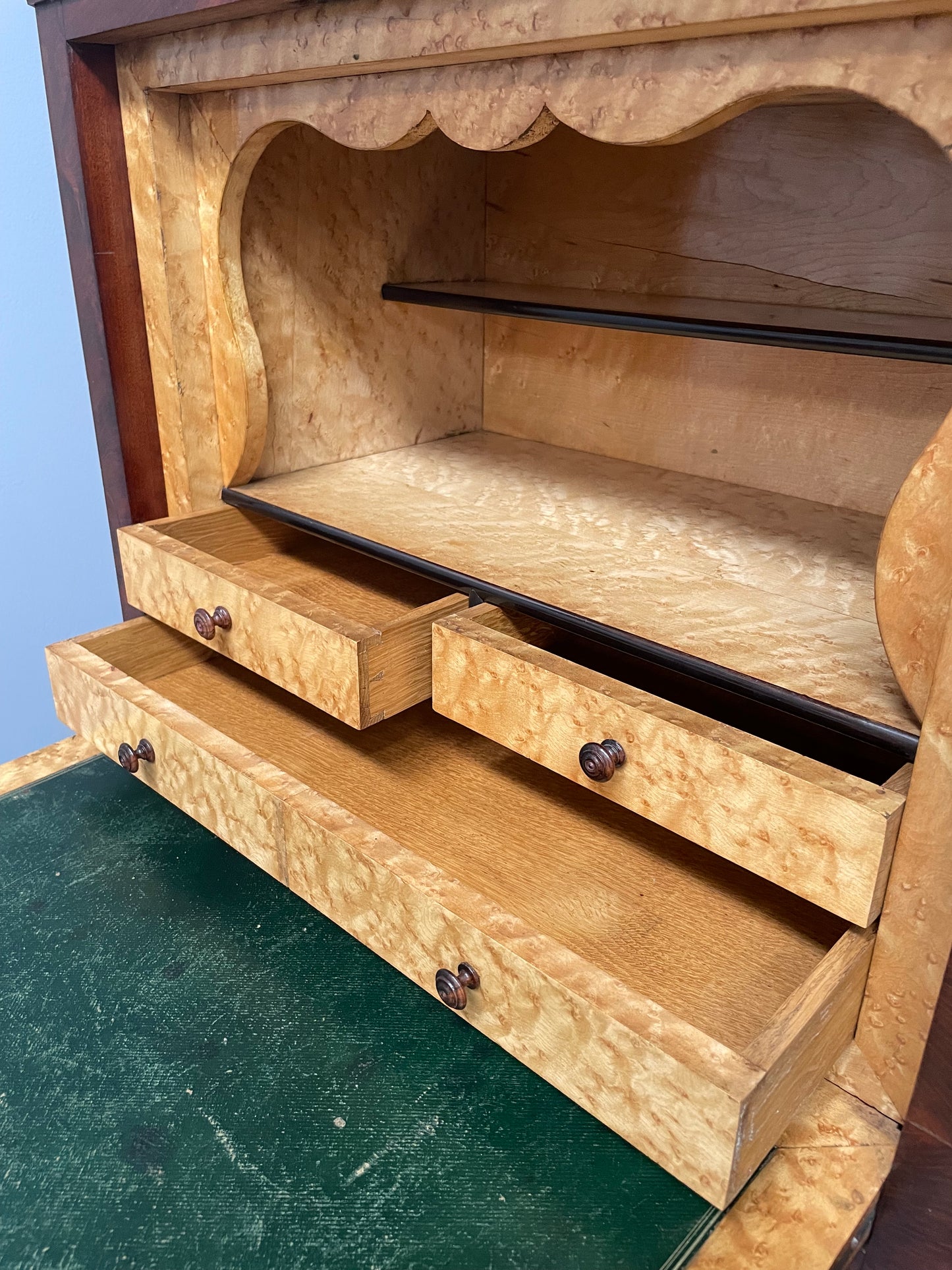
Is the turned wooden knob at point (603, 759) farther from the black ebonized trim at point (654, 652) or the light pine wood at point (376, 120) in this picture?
the light pine wood at point (376, 120)

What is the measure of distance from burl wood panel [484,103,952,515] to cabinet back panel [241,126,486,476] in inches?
3.7

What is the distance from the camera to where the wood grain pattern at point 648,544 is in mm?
993

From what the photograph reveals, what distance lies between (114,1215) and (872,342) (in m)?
1.08

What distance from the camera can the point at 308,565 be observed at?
1.63 meters

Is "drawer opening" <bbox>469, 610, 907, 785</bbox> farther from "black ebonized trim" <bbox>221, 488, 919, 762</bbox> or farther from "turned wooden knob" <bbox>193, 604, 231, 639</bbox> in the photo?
"turned wooden knob" <bbox>193, 604, 231, 639</bbox>

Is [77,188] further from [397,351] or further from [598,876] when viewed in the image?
[598,876]

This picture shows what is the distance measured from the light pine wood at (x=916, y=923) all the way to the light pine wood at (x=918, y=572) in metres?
0.03

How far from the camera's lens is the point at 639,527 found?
4.40 ft

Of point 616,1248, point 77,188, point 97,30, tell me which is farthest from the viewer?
point 77,188

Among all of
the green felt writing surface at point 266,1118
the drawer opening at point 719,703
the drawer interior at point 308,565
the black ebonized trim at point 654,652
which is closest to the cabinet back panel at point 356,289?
the drawer interior at point 308,565

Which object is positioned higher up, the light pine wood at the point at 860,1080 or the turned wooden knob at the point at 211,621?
the turned wooden knob at the point at 211,621

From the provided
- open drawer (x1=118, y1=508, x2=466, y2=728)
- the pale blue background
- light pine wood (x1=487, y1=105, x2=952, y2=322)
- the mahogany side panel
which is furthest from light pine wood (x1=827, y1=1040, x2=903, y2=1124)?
the pale blue background

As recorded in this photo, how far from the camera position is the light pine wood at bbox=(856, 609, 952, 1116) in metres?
0.79

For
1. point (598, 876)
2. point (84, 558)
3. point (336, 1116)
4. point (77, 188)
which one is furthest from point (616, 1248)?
point (84, 558)
